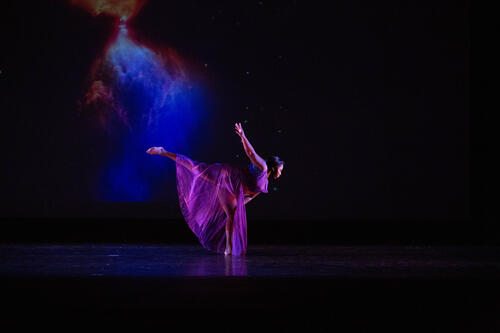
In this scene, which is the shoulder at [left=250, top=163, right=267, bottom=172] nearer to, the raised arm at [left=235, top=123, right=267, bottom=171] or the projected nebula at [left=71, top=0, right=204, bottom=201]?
the raised arm at [left=235, top=123, right=267, bottom=171]

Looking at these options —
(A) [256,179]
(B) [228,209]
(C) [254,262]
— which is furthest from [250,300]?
(A) [256,179]

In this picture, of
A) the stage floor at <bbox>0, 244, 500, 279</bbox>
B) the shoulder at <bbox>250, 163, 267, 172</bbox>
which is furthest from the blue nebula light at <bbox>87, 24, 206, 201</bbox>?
the shoulder at <bbox>250, 163, 267, 172</bbox>

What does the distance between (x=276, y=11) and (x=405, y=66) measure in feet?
4.80

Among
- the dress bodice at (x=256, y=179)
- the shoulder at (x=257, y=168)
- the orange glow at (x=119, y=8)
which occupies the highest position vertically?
the orange glow at (x=119, y=8)

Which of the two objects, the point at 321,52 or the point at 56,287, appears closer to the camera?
the point at 56,287

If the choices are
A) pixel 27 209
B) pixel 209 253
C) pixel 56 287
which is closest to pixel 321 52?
pixel 209 253

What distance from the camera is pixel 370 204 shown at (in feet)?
18.8

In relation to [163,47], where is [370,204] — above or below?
below

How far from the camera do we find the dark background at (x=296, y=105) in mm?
5586

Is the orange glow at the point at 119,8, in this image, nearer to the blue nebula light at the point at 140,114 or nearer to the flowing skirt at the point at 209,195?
the blue nebula light at the point at 140,114

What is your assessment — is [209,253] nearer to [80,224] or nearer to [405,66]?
[80,224]

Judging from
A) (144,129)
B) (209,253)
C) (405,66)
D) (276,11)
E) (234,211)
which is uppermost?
(276,11)

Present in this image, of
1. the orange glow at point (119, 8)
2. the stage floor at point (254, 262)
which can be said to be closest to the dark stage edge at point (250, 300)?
the stage floor at point (254, 262)

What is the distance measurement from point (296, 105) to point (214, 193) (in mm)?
1675
